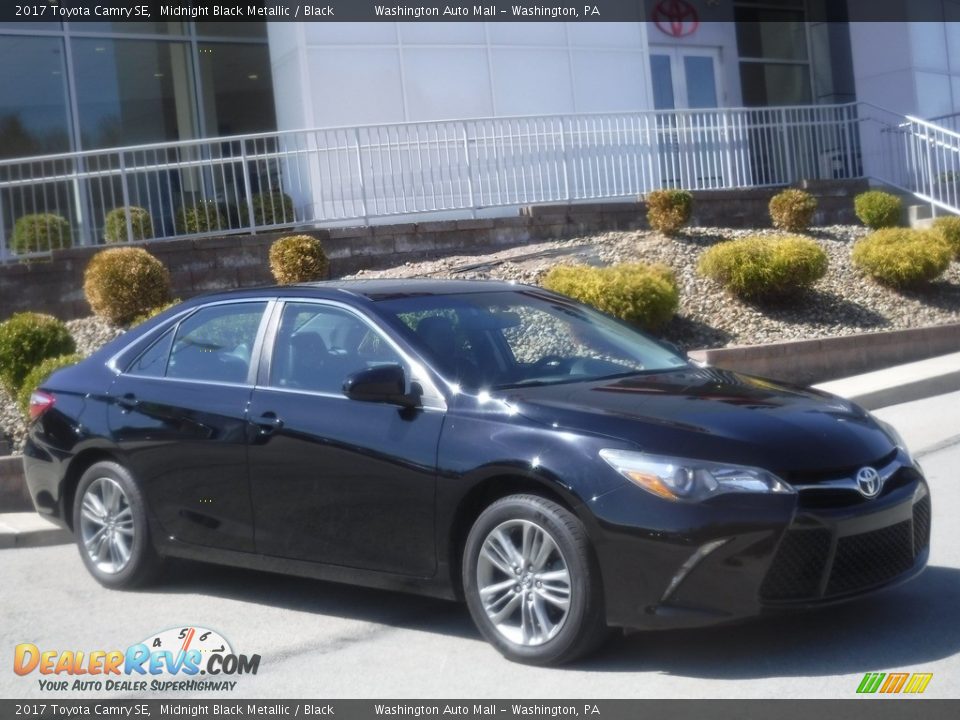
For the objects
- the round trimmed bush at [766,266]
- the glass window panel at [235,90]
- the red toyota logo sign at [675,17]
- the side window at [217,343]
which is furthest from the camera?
the red toyota logo sign at [675,17]

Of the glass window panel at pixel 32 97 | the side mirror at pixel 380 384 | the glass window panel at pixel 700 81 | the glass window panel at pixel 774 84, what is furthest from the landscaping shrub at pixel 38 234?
the glass window panel at pixel 774 84

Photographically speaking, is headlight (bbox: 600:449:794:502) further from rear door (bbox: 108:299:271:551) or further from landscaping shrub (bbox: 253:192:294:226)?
landscaping shrub (bbox: 253:192:294:226)

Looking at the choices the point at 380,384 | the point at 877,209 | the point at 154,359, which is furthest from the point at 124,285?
the point at 877,209

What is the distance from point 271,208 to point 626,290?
5.44 meters

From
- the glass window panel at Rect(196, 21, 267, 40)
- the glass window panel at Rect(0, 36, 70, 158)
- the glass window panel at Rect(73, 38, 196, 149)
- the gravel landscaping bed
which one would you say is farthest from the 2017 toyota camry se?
the glass window panel at Rect(196, 21, 267, 40)

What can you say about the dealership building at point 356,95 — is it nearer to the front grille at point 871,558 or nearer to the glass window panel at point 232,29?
the glass window panel at point 232,29

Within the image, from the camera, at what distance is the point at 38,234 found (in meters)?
14.2

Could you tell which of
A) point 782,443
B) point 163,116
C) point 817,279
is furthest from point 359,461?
point 163,116

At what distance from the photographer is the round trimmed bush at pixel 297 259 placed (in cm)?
1380

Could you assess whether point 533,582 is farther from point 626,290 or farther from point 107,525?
point 626,290

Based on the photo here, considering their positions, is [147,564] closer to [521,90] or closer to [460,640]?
[460,640]

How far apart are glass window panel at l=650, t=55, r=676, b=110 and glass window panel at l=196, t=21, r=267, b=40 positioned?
22.4 feet

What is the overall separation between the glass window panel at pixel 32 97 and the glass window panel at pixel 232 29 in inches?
94.5
